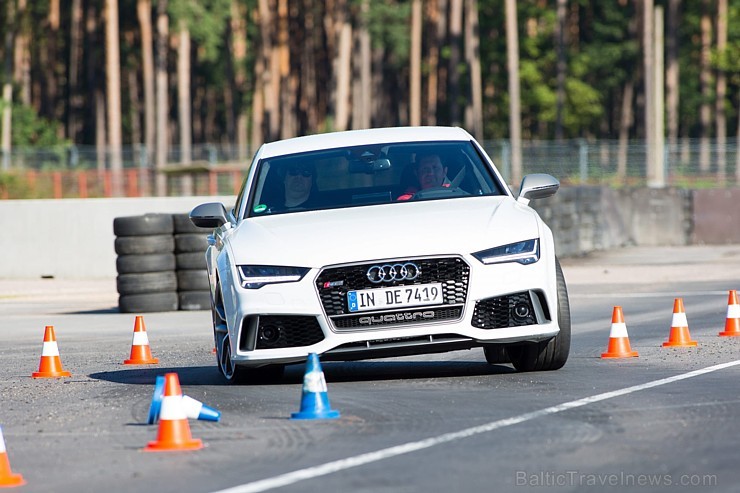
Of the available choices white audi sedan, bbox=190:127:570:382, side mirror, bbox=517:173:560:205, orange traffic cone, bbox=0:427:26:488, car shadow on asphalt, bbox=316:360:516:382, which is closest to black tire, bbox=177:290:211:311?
car shadow on asphalt, bbox=316:360:516:382

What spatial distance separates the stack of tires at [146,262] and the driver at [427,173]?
8827 mm

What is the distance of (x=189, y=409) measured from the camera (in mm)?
7996

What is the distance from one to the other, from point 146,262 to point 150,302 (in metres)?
0.51

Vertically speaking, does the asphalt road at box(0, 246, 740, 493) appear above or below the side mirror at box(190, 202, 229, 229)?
below

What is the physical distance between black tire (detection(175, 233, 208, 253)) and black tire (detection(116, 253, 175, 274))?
15cm

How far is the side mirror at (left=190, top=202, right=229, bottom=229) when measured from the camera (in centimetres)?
1059

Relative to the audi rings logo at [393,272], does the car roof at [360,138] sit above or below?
above

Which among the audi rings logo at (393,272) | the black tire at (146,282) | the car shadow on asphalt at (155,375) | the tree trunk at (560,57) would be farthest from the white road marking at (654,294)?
the tree trunk at (560,57)

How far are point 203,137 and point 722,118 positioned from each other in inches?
1728

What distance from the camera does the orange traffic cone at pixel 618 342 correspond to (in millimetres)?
11156

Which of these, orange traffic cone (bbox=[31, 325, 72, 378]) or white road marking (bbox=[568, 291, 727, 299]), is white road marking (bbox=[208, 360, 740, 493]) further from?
white road marking (bbox=[568, 291, 727, 299])

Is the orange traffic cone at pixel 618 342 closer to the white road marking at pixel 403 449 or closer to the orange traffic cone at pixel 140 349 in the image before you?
the white road marking at pixel 403 449

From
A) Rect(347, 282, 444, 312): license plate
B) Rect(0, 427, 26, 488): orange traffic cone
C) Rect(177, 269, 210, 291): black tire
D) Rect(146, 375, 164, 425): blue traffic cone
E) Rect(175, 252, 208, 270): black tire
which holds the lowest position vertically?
Rect(177, 269, 210, 291): black tire

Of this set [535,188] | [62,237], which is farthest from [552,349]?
[62,237]
